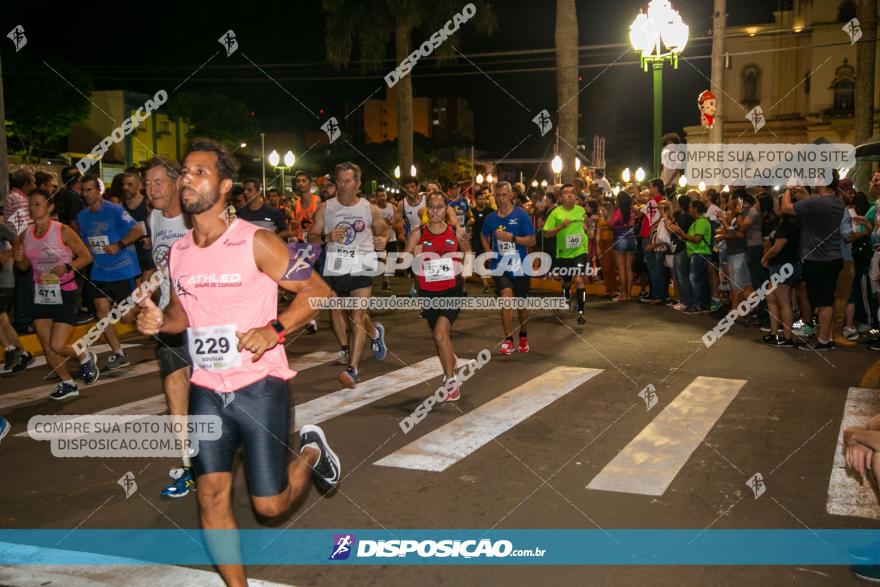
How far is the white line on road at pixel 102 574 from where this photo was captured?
418cm

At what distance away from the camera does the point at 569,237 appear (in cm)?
1269

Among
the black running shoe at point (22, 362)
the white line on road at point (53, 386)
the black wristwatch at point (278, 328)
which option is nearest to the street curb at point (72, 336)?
the black running shoe at point (22, 362)

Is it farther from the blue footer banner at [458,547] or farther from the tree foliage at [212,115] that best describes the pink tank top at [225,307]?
the tree foliage at [212,115]

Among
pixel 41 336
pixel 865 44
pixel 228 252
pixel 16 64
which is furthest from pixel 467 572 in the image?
pixel 16 64

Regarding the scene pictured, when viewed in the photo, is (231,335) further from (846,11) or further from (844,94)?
(846,11)

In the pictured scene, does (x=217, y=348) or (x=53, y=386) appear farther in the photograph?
(x=53, y=386)

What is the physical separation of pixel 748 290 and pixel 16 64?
155 feet

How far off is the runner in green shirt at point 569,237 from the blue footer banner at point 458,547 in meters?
8.19

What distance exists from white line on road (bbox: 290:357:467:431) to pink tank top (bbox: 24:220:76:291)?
2.84 metres

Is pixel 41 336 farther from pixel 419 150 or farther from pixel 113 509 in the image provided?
pixel 419 150

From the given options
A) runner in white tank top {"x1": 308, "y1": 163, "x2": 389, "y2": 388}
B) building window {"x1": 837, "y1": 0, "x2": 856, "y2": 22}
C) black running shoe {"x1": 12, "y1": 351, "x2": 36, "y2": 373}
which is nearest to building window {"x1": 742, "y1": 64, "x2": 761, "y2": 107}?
building window {"x1": 837, "y1": 0, "x2": 856, "y2": 22}

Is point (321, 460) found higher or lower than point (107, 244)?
lower

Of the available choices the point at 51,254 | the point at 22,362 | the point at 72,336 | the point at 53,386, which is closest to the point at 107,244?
the point at 51,254

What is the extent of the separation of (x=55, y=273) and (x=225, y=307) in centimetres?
531
